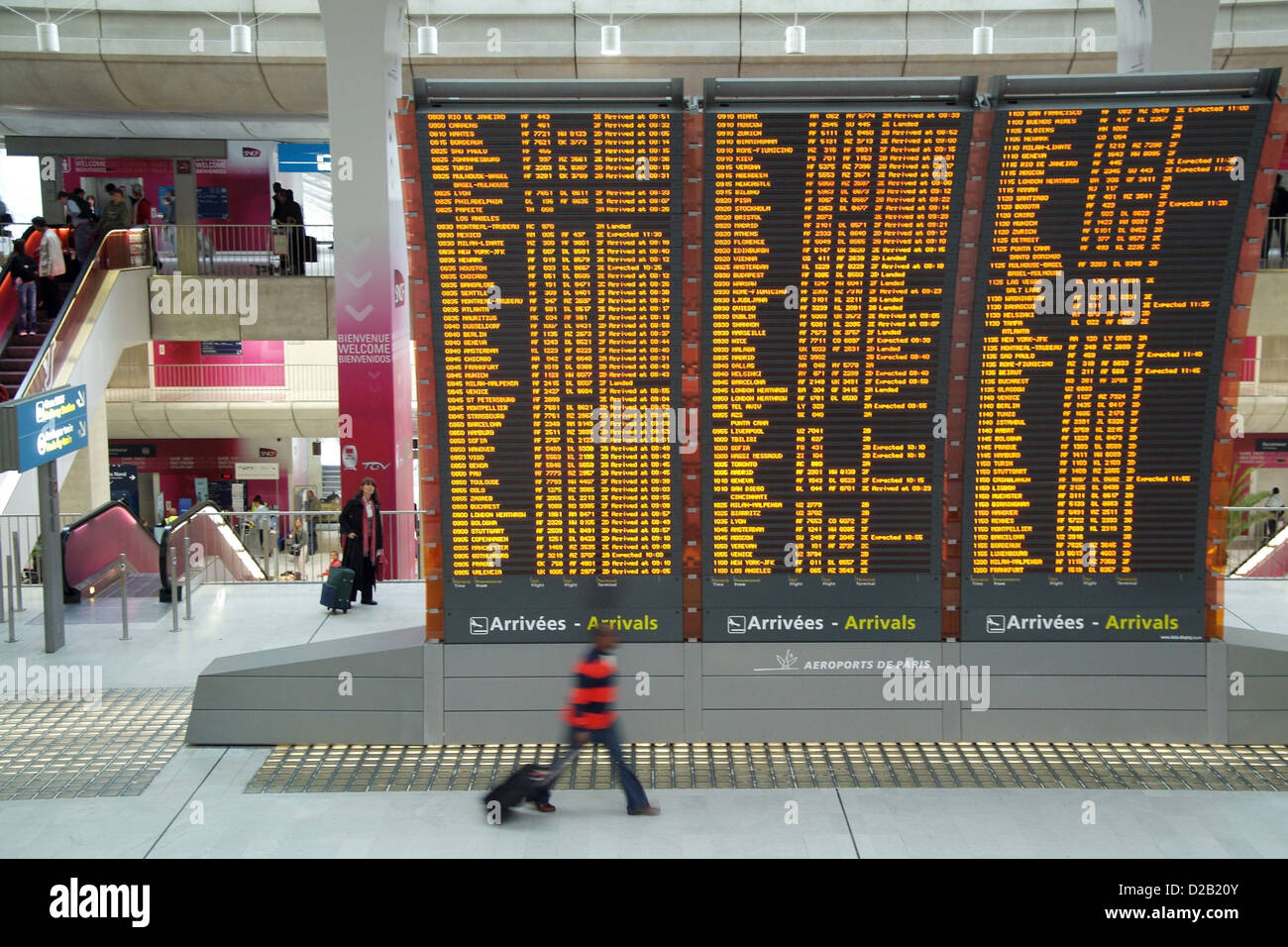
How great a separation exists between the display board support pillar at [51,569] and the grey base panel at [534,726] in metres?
5.05

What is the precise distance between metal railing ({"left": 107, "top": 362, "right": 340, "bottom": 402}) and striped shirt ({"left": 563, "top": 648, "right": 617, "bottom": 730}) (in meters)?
22.9

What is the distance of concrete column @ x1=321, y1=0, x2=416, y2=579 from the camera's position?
15.1 meters

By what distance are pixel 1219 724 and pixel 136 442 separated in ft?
85.0

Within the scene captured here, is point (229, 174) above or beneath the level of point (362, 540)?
above

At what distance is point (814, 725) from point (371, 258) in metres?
9.19

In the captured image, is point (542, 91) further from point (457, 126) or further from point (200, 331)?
point (200, 331)

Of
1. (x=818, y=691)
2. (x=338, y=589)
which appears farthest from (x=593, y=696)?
(x=338, y=589)

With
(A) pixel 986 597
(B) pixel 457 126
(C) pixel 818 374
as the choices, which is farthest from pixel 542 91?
(A) pixel 986 597

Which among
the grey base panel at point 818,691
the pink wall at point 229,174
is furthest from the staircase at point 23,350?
the grey base panel at point 818,691

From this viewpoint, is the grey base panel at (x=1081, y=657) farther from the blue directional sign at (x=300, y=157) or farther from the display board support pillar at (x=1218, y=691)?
the blue directional sign at (x=300, y=157)

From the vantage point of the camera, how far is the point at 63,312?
20219 mm

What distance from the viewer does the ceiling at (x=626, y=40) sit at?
21.3 meters

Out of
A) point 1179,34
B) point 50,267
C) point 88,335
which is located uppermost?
point 1179,34

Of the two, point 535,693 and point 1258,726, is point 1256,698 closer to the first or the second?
point 1258,726
